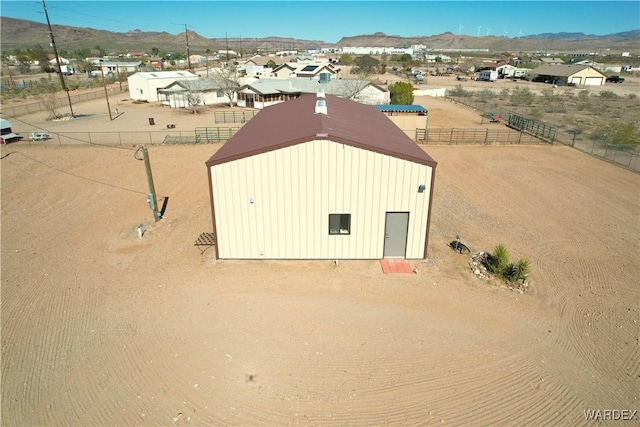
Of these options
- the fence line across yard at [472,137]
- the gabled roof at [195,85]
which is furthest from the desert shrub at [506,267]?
the gabled roof at [195,85]

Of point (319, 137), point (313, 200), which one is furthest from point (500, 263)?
point (319, 137)

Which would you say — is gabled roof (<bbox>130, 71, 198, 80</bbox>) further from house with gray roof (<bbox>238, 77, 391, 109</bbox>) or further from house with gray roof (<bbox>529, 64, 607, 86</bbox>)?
house with gray roof (<bbox>529, 64, 607, 86</bbox>)

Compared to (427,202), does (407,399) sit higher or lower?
lower

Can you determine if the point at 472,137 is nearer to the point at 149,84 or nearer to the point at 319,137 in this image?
the point at 319,137

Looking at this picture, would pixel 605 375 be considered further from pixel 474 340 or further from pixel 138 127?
pixel 138 127

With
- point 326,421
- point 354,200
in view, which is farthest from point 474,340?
point 354,200

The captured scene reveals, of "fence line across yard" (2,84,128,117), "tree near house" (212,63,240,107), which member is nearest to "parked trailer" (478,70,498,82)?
"tree near house" (212,63,240,107)

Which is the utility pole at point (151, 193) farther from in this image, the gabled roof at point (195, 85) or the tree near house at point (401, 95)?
the gabled roof at point (195, 85)
